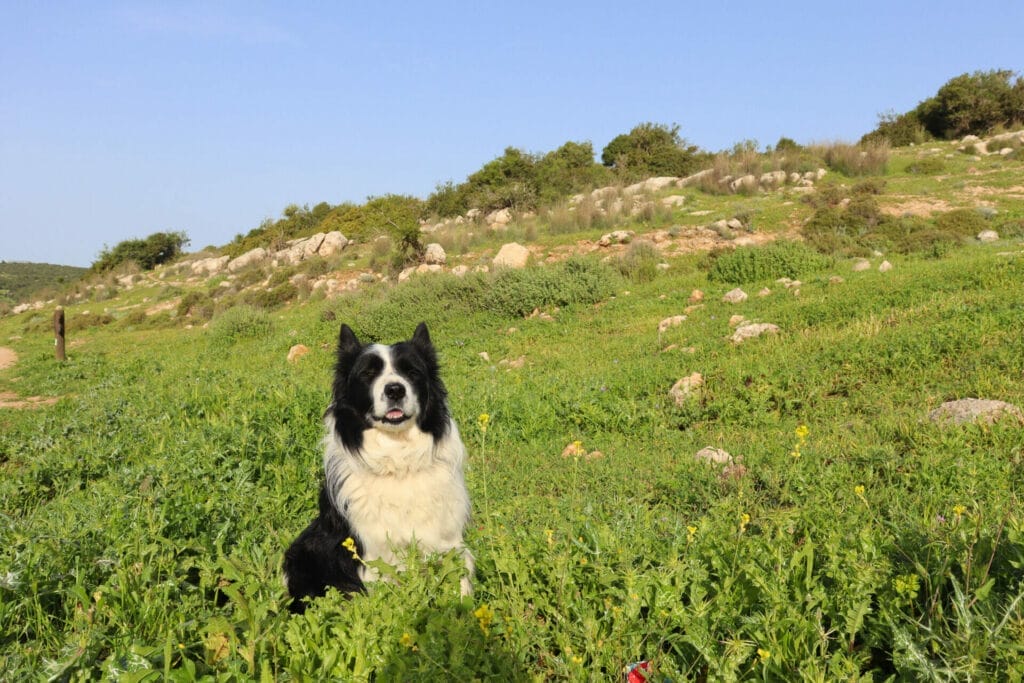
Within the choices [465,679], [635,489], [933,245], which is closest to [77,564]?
[465,679]

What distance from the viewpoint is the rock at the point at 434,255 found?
17645 mm

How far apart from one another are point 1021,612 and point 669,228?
14.9 meters

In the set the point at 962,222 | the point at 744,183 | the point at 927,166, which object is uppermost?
the point at 744,183

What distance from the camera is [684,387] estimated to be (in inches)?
262

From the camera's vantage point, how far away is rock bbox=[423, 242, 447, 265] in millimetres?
17645

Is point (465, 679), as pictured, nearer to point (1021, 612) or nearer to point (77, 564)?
point (1021, 612)

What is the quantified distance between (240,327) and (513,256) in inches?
278

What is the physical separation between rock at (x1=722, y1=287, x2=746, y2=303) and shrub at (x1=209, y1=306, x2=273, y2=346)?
1062cm

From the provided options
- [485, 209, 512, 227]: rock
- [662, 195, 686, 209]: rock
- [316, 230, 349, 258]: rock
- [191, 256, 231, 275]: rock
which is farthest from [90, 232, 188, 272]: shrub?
[662, 195, 686, 209]: rock

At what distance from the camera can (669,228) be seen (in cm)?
1602

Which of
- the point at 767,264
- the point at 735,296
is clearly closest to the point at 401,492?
the point at 735,296

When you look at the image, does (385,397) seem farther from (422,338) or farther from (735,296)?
(735,296)

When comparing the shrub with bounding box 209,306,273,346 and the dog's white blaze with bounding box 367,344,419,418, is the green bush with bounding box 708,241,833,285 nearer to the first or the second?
the dog's white blaze with bounding box 367,344,419,418

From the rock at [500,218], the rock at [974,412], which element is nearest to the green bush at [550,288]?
the rock at [974,412]
